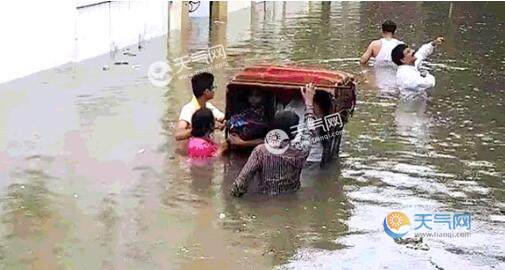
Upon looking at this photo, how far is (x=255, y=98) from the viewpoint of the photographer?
27.7ft

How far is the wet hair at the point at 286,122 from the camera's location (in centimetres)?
747

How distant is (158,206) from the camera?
678 cm

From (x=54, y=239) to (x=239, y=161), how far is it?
2.63 m

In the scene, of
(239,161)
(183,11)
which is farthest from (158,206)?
(183,11)

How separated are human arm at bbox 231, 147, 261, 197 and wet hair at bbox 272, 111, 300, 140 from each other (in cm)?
44

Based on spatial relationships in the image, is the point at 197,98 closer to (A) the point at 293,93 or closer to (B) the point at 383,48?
(A) the point at 293,93

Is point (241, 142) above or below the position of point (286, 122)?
below

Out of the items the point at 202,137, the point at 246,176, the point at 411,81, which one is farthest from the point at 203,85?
the point at 411,81

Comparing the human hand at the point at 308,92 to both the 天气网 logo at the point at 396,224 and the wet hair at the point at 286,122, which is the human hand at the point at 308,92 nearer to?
the wet hair at the point at 286,122

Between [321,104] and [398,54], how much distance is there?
561 centimetres

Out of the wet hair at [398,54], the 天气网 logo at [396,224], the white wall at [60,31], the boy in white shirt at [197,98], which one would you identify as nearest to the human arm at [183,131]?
the boy in white shirt at [197,98]

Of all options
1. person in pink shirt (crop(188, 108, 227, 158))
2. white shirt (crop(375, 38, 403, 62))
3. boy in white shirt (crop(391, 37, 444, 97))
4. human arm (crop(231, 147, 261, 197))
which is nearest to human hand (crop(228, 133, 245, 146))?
person in pink shirt (crop(188, 108, 227, 158))

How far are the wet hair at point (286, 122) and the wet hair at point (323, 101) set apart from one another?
56 centimetres

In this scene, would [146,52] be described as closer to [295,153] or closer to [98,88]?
[98,88]
